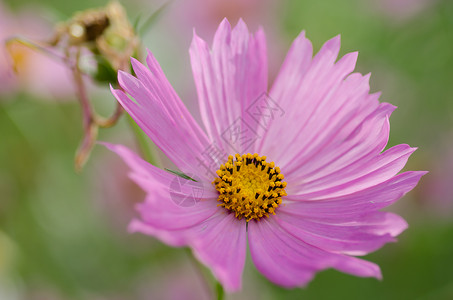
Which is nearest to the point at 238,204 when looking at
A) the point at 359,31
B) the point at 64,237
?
the point at 64,237

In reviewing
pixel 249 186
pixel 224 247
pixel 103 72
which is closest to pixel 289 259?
pixel 224 247

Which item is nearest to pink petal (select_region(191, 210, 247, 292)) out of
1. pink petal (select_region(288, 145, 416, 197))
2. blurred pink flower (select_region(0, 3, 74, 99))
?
pink petal (select_region(288, 145, 416, 197))

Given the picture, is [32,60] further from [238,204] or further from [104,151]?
[238,204]

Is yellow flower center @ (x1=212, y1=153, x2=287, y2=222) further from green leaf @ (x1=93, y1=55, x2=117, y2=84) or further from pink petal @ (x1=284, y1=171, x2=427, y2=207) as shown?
green leaf @ (x1=93, y1=55, x2=117, y2=84)

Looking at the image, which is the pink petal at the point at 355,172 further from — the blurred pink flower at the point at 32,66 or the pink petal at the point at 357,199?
the blurred pink flower at the point at 32,66

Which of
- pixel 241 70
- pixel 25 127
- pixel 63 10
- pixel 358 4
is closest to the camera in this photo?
pixel 241 70
